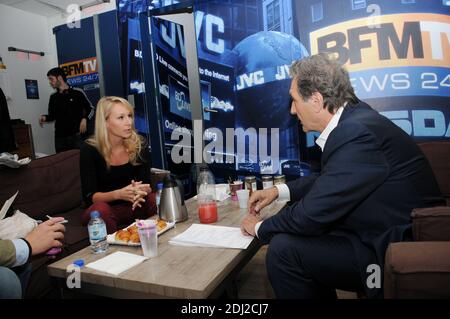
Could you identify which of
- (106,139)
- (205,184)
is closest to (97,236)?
(205,184)

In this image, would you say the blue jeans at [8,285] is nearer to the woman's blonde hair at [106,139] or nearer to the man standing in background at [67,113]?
the woman's blonde hair at [106,139]

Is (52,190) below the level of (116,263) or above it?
above

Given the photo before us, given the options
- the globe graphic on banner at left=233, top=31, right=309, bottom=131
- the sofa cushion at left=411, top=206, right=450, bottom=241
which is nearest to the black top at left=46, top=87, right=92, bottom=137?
the globe graphic on banner at left=233, top=31, right=309, bottom=131

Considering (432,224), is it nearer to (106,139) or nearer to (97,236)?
(97,236)

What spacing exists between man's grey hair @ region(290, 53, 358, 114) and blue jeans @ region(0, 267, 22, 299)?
1.28 metres

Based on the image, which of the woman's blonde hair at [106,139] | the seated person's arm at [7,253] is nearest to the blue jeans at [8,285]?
the seated person's arm at [7,253]

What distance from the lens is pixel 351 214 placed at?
4.16 feet

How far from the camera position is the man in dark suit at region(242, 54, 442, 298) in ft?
3.89

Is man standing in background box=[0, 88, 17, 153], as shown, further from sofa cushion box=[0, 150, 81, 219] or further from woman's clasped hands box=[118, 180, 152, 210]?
woman's clasped hands box=[118, 180, 152, 210]

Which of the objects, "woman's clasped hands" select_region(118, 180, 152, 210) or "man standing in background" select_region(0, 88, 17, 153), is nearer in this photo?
"woman's clasped hands" select_region(118, 180, 152, 210)

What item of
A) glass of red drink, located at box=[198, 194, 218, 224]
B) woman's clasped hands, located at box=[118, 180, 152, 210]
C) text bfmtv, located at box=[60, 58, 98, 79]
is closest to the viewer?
glass of red drink, located at box=[198, 194, 218, 224]

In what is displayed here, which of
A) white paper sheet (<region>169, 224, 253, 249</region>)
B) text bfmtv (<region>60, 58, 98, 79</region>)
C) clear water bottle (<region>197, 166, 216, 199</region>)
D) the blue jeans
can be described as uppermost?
text bfmtv (<region>60, 58, 98, 79</region>)

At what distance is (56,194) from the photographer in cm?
251

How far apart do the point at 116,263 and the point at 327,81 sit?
1031mm
